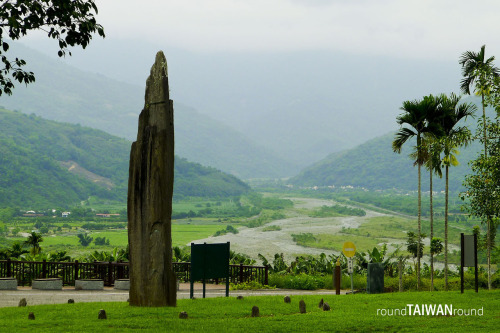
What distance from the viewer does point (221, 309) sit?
15906 mm

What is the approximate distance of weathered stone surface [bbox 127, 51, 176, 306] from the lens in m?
16.1

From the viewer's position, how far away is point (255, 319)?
14.5 metres

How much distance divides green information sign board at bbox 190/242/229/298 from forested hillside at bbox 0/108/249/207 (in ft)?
390

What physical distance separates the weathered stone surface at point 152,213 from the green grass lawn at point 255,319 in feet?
1.96

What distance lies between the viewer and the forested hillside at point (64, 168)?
453ft

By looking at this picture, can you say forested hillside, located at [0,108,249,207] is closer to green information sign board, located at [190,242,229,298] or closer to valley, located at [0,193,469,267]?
valley, located at [0,193,469,267]

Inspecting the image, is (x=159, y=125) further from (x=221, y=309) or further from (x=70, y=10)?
(x=221, y=309)

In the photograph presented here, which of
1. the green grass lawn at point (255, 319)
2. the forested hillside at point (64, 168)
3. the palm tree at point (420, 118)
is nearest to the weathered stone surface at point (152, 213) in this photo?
the green grass lawn at point (255, 319)

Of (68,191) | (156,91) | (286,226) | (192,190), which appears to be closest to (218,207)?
(192,190)

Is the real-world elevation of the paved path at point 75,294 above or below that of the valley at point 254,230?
above

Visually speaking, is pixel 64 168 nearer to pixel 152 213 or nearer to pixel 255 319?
pixel 152 213

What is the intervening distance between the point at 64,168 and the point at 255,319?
150327mm

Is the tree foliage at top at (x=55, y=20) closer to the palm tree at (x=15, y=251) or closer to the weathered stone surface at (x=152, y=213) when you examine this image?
the weathered stone surface at (x=152, y=213)

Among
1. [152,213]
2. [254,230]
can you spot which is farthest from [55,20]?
[254,230]
